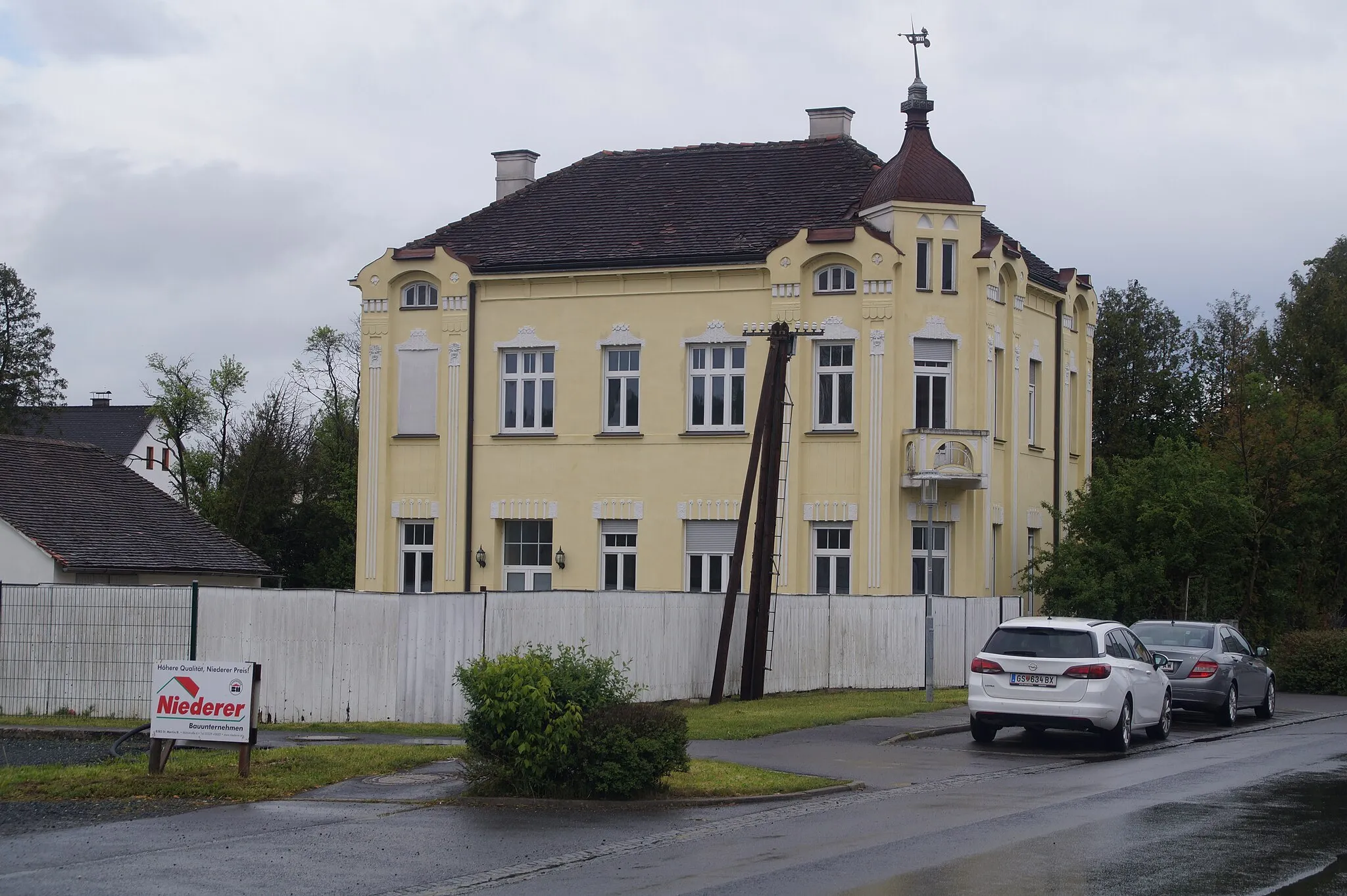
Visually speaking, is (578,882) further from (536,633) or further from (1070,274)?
(1070,274)

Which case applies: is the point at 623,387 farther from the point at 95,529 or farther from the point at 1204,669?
the point at 1204,669

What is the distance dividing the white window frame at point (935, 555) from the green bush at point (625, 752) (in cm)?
2133

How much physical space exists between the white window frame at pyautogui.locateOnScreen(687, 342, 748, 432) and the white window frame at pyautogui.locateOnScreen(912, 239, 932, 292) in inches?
158

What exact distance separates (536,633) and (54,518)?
56.7 ft

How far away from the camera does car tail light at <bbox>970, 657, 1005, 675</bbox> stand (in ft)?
67.9

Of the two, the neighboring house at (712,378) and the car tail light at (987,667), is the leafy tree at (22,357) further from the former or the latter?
the car tail light at (987,667)

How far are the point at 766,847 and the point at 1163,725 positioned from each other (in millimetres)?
11262

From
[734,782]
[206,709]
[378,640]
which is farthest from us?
[378,640]

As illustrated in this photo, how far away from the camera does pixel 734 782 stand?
52.6 feet

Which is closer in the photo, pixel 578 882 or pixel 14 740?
pixel 578 882

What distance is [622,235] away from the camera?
1533 inches

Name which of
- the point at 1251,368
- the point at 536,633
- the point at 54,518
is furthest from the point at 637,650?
the point at 1251,368

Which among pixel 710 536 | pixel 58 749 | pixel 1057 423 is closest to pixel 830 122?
pixel 1057 423

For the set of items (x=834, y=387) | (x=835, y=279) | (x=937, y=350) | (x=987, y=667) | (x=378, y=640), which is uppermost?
(x=835, y=279)
